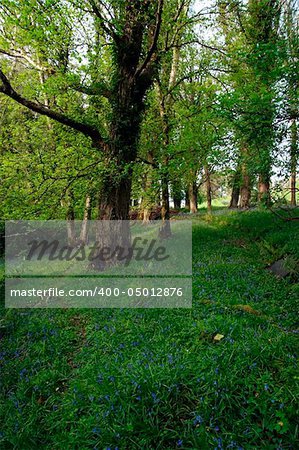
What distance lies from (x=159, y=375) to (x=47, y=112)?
7.92m

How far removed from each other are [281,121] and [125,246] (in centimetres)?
611

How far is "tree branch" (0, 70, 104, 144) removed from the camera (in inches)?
309

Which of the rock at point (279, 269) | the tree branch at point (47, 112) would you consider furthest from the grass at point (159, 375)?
the tree branch at point (47, 112)

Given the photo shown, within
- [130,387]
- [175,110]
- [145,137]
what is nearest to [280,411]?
[130,387]

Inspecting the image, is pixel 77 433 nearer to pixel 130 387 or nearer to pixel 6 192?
pixel 130 387

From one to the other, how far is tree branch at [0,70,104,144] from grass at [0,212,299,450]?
18.7ft

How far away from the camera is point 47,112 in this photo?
8.55m

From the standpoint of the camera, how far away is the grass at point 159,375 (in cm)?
308

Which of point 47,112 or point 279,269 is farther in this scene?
point 47,112

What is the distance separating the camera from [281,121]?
642 cm

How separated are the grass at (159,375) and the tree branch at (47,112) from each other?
18.7ft
